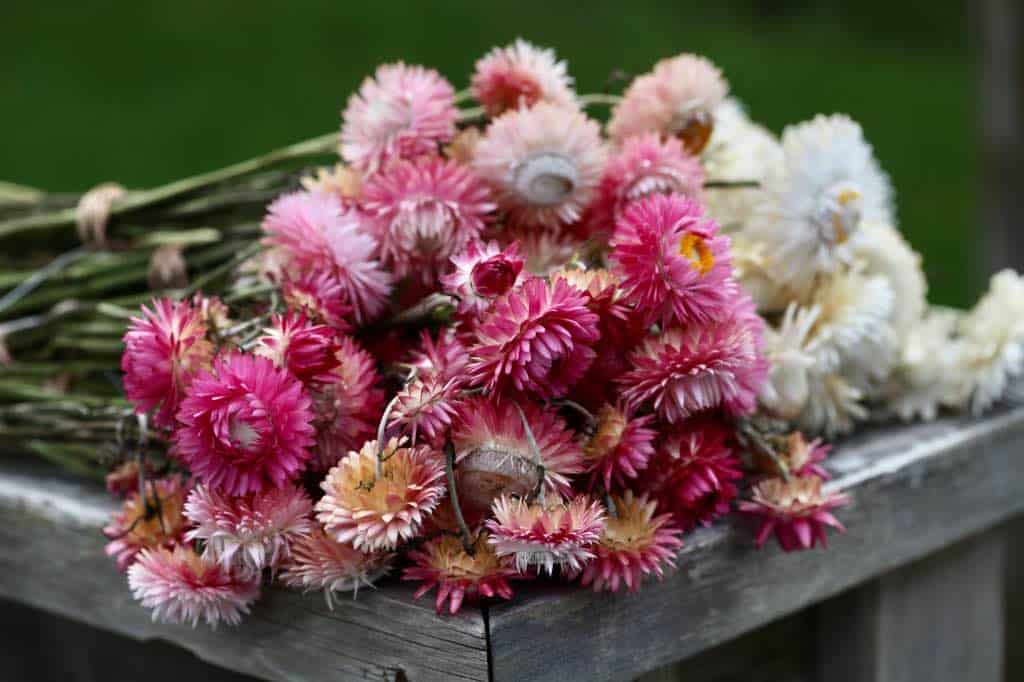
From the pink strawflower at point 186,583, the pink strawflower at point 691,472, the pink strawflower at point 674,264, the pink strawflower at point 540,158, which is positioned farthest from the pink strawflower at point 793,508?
the pink strawflower at point 186,583

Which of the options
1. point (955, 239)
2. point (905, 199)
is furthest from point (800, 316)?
point (905, 199)

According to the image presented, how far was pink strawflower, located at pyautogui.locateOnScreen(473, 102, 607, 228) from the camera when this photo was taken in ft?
3.16

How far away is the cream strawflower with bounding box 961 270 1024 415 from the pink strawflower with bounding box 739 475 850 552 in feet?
1.33

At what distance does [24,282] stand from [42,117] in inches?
146

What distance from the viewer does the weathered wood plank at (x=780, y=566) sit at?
0.84 m

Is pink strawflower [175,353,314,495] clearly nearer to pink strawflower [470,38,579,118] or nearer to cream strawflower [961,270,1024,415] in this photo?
pink strawflower [470,38,579,118]

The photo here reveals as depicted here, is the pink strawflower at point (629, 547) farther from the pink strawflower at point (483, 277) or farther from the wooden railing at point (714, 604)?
the pink strawflower at point (483, 277)

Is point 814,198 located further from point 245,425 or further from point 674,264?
point 245,425

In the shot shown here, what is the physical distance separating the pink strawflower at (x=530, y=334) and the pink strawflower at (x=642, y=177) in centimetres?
19

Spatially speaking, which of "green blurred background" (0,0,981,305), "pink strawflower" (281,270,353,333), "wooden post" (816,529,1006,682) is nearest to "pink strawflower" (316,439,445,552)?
"pink strawflower" (281,270,353,333)

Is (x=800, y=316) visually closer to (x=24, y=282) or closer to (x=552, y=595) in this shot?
(x=552, y=595)

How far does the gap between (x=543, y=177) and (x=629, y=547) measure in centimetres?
30

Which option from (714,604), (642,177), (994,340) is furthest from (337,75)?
(714,604)

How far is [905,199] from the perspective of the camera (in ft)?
15.6
